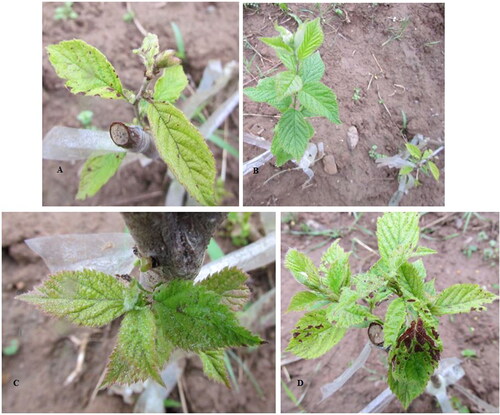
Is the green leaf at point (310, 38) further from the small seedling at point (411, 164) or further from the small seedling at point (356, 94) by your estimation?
the small seedling at point (411, 164)

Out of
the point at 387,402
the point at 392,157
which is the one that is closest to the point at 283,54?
the point at 392,157

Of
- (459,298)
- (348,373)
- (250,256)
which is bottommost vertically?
(348,373)

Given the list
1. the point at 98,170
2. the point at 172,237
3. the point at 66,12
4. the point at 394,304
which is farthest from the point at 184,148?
the point at 66,12

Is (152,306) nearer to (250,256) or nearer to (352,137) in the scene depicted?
(250,256)

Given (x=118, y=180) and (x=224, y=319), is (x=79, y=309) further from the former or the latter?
(x=118, y=180)

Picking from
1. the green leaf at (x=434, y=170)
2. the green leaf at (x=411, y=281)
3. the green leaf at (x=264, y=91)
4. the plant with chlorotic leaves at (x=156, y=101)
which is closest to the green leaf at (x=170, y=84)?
the plant with chlorotic leaves at (x=156, y=101)

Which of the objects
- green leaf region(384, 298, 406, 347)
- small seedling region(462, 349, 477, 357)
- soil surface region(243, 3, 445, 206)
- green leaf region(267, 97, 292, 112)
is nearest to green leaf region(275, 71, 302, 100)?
green leaf region(267, 97, 292, 112)
